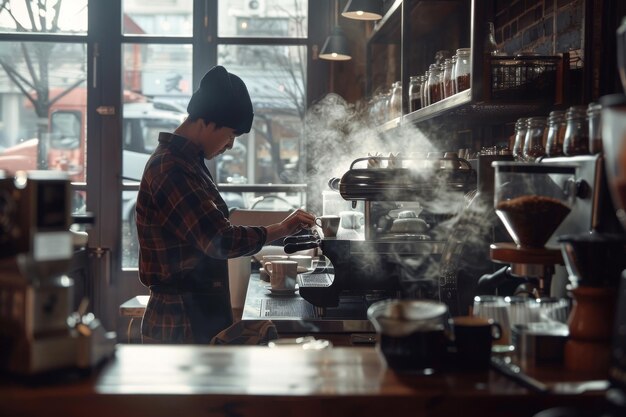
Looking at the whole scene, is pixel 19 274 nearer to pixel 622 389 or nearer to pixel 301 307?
pixel 622 389

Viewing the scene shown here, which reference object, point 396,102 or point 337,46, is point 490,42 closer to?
point 396,102

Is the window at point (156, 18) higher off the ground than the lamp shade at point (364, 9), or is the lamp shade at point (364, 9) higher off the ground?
the window at point (156, 18)

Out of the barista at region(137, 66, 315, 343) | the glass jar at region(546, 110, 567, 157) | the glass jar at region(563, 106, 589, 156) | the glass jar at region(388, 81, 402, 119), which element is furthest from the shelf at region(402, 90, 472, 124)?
the barista at region(137, 66, 315, 343)

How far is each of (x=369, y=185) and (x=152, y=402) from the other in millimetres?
1502

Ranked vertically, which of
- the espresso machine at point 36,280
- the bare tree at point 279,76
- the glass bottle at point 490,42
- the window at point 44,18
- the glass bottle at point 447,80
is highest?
the window at point 44,18

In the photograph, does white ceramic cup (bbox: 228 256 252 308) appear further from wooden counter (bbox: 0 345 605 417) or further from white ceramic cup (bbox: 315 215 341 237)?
wooden counter (bbox: 0 345 605 417)

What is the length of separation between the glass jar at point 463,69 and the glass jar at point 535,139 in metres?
0.57

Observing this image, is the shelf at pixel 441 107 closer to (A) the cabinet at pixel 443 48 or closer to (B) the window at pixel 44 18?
(A) the cabinet at pixel 443 48

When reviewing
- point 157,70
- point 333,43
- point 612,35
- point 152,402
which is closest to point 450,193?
point 612,35

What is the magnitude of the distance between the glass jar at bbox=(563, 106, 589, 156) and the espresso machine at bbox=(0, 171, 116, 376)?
1202mm

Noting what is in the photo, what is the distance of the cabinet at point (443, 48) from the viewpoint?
7.98 feet

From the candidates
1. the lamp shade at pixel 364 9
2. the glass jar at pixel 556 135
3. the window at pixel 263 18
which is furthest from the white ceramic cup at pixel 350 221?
the window at pixel 263 18

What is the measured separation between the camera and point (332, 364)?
162 cm

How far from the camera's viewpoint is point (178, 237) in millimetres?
2707
